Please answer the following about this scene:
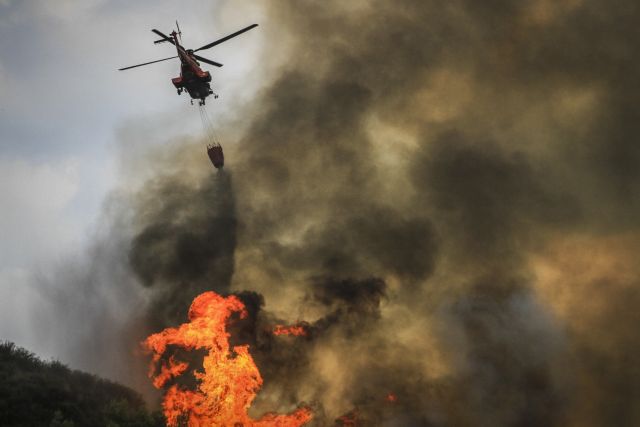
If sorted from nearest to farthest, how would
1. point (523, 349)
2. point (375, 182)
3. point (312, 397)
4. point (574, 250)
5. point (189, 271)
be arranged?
point (312, 397), point (523, 349), point (189, 271), point (574, 250), point (375, 182)

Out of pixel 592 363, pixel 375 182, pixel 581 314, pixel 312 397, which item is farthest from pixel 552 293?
pixel 312 397

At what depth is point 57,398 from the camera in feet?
96.7

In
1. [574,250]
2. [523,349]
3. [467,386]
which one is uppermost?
[574,250]

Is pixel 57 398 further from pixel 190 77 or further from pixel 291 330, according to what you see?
pixel 190 77

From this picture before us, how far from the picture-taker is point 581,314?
157ft

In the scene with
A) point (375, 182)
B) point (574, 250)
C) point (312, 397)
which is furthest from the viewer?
point (375, 182)

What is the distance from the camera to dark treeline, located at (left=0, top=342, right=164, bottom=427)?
89.8 feet

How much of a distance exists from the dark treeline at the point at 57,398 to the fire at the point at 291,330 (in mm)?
10412

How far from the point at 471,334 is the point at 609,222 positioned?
17.5 metres

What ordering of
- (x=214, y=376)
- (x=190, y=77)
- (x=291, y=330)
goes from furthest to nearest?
(x=291, y=330), (x=190, y=77), (x=214, y=376)

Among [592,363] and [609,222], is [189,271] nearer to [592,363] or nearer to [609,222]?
[592,363]

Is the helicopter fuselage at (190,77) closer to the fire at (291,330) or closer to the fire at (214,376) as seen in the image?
the fire at (214,376)

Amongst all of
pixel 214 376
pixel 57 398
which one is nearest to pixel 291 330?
pixel 214 376

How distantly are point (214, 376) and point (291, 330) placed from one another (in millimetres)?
8062
